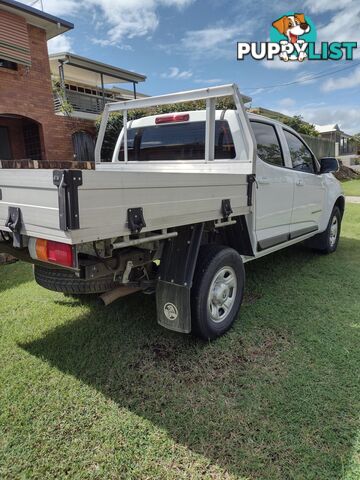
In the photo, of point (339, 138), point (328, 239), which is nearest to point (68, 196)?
point (328, 239)

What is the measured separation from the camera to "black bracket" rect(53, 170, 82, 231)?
1.81 meters

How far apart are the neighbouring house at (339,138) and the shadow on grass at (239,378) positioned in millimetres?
44065

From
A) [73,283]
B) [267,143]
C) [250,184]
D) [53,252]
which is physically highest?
[267,143]

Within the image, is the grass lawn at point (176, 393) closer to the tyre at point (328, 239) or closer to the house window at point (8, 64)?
the tyre at point (328, 239)

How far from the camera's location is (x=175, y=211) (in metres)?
2.48

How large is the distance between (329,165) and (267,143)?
159cm

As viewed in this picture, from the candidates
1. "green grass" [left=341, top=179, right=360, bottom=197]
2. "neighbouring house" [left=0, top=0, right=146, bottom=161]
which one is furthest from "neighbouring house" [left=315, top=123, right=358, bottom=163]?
"neighbouring house" [left=0, top=0, right=146, bottom=161]

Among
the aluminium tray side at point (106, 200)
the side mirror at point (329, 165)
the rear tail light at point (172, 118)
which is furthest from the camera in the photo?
the side mirror at point (329, 165)

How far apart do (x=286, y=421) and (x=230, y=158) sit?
236 centimetres

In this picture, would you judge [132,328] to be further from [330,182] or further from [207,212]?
[330,182]

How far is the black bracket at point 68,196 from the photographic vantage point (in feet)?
5.93

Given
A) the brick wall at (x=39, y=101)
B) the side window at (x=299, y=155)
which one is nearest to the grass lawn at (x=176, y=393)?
the side window at (x=299, y=155)

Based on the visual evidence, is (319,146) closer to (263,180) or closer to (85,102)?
(85,102)

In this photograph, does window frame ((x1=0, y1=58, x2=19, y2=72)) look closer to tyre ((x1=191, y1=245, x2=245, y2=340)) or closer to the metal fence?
tyre ((x1=191, y1=245, x2=245, y2=340))
